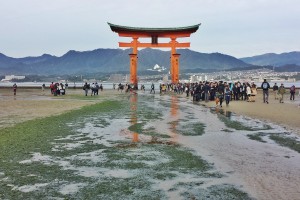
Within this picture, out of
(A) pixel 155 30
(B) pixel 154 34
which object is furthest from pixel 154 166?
(B) pixel 154 34

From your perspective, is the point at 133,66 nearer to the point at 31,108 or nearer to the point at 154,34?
the point at 154,34

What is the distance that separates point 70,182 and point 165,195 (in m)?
1.80

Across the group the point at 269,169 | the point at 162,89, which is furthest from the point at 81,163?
the point at 162,89

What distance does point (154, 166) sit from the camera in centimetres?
728

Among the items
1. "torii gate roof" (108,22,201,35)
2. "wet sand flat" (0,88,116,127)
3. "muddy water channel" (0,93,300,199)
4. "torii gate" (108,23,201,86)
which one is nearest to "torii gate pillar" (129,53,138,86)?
"torii gate" (108,23,201,86)

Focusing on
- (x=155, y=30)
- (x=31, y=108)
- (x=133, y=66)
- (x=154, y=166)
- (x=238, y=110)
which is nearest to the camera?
(x=154, y=166)

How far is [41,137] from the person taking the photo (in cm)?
1113

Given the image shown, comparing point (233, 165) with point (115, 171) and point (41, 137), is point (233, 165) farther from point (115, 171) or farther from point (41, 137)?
point (41, 137)

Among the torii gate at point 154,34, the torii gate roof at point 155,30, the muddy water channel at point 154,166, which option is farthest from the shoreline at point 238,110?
the torii gate at point 154,34

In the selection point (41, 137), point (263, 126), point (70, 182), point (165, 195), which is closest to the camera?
point (165, 195)

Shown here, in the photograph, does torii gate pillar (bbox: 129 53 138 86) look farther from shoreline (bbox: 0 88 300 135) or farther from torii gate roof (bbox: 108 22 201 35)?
shoreline (bbox: 0 88 300 135)

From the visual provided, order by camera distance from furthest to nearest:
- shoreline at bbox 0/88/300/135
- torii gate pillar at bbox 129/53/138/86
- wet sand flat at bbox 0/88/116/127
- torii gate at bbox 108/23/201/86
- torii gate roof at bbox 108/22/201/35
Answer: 1. torii gate pillar at bbox 129/53/138/86
2. torii gate at bbox 108/23/201/86
3. torii gate roof at bbox 108/22/201/35
4. wet sand flat at bbox 0/88/116/127
5. shoreline at bbox 0/88/300/135

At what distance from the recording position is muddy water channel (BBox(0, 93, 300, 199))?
550 cm

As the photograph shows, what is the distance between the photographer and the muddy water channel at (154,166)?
550cm
